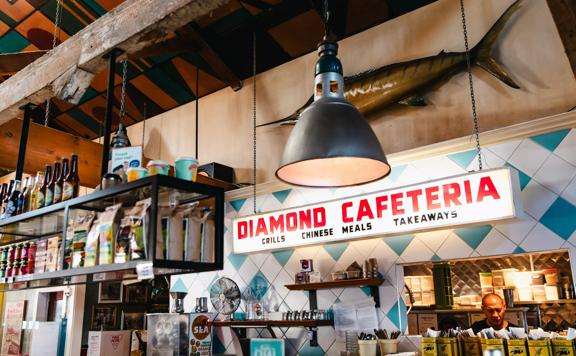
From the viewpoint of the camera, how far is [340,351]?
3613mm

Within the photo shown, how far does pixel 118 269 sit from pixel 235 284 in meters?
2.27

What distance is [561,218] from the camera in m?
2.96

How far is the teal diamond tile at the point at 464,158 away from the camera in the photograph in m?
3.35

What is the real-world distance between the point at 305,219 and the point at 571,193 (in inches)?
67.2

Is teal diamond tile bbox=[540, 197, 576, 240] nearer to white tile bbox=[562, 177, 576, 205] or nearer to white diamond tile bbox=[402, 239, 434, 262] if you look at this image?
white tile bbox=[562, 177, 576, 205]

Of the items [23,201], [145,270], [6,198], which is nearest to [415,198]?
[145,270]

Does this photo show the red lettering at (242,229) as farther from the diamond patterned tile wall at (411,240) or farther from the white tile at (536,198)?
the white tile at (536,198)

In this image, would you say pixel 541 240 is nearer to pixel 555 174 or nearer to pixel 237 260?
pixel 555 174

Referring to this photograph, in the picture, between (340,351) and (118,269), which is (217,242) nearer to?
(118,269)

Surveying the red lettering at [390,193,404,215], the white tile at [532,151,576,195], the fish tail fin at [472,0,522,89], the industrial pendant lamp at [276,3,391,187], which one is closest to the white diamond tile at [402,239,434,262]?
the red lettering at [390,193,404,215]

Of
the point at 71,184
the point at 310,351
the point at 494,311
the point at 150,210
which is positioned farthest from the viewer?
the point at 494,311

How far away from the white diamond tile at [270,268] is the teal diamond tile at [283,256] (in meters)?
0.03

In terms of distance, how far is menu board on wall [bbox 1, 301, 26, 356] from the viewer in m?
7.03

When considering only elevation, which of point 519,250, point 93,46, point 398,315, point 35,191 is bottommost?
point 398,315
